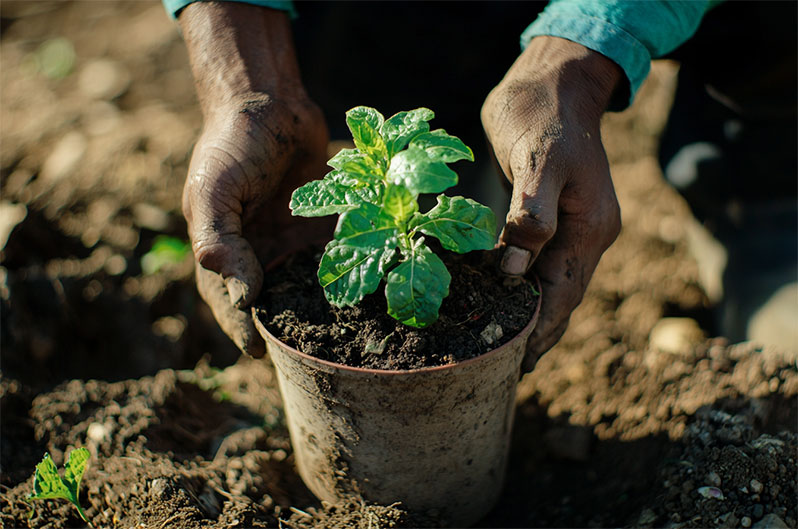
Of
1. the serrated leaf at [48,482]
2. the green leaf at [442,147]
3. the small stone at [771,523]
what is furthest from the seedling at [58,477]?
the small stone at [771,523]

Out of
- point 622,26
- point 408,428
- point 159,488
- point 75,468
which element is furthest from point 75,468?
point 622,26

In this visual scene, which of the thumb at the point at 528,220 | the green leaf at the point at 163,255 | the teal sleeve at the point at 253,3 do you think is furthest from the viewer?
the green leaf at the point at 163,255

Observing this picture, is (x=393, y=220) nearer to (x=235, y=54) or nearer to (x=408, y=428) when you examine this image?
(x=408, y=428)

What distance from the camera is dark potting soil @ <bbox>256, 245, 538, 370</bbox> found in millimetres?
1549

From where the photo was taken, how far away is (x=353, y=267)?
148 cm

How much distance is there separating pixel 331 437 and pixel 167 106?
318 cm

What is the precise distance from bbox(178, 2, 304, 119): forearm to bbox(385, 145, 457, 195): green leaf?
2.42 ft

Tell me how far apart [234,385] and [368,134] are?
138 cm

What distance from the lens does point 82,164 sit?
11.4 ft

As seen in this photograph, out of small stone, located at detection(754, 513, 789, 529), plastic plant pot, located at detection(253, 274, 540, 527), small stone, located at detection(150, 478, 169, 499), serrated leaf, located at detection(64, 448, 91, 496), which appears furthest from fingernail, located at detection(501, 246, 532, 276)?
serrated leaf, located at detection(64, 448, 91, 496)

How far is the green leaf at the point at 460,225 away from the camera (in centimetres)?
149

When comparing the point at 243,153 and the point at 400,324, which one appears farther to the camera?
the point at 243,153

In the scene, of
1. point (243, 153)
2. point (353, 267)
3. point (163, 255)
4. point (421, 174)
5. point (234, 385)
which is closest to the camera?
point (421, 174)

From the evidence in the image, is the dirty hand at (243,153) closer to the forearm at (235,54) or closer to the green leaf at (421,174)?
the forearm at (235,54)
